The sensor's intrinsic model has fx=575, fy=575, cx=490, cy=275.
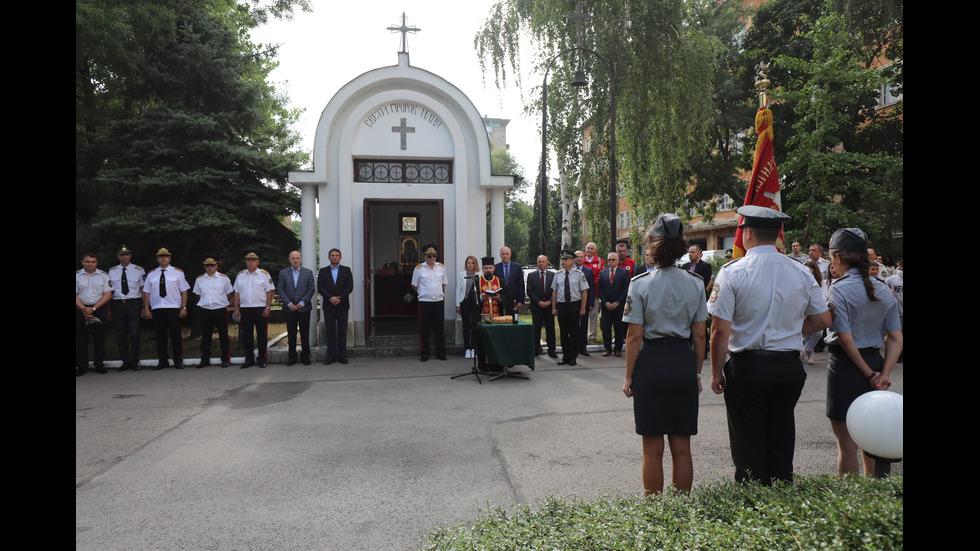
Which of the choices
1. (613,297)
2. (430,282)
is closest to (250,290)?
(430,282)

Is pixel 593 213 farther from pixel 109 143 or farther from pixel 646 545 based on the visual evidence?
pixel 646 545

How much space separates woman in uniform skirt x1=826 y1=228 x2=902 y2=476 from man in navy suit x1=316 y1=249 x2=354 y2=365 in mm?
8681

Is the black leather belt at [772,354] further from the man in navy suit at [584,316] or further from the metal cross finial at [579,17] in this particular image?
the metal cross finial at [579,17]

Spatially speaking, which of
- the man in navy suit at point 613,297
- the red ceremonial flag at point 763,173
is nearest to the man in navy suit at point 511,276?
the man in navy suit at point 613,297

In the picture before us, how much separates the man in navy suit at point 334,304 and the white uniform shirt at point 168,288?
2.60 metres

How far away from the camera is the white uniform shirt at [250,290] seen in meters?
11.0

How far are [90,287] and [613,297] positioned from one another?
979 cm

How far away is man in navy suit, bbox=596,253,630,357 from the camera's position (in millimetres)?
11547

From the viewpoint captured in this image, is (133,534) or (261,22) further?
(261,22)

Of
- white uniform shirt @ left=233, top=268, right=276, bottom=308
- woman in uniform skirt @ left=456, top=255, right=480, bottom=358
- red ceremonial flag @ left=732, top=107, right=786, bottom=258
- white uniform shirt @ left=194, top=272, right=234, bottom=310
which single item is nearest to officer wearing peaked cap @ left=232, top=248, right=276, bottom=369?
white uniform shirt @ left=233, top=268, right=276, bottom=308

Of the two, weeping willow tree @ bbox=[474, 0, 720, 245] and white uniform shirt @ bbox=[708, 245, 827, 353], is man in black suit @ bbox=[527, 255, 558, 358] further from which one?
white uniform shirt @ bbox=[708, 245, 827, 353]

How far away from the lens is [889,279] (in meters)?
10.8
